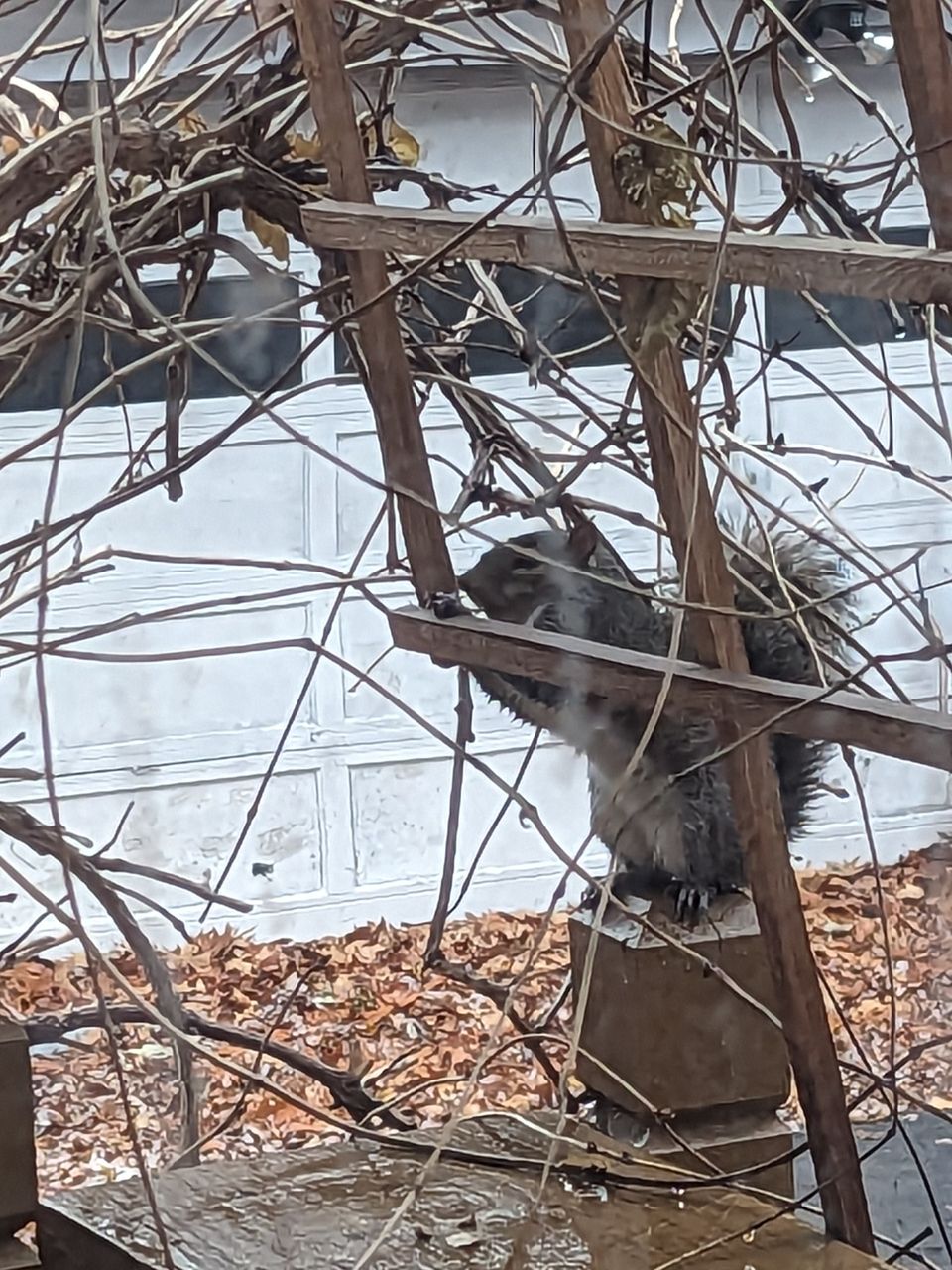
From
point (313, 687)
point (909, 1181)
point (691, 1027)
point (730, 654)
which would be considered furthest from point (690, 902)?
point (313, 687)

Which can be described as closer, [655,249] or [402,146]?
[655,249]

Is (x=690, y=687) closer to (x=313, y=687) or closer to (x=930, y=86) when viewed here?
(x=930, y=86)

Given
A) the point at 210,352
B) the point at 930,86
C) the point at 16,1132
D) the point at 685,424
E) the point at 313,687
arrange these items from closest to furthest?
the point at 930,86, the point at 685,424, the point at 16,1132, the point at 210,352, the point at 313,687

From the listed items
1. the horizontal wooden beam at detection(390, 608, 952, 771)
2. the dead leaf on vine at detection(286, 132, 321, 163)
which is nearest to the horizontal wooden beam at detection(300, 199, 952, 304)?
the horizontal wooden beam at detection(390, 608, 952, 771)

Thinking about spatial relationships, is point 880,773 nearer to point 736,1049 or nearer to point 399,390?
point 736,1049

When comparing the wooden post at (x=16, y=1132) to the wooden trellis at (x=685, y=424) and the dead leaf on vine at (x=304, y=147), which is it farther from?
the dead leaf on vine at (x=304, y=147)

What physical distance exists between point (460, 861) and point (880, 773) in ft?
1.80

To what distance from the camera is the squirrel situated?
1056 millimetres

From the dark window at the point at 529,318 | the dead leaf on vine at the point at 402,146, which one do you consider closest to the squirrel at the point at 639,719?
the dark window at the point at 529,318

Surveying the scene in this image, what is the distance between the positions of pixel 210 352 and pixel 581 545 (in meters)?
0.31

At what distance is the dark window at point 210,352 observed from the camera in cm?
121

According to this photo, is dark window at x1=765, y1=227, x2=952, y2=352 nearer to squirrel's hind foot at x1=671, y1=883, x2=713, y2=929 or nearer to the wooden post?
squirrel's hind foot at x1=671, y1=883, x2=713, y2=929

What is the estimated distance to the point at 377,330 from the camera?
80 centimetres

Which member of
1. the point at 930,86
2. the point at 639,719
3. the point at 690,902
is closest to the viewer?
the point at 930,86
